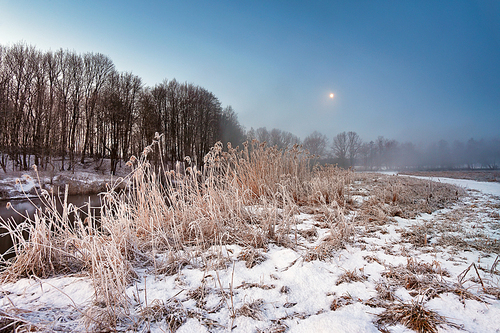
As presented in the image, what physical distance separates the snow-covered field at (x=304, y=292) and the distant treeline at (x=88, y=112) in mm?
16633

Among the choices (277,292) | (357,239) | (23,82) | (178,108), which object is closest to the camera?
(277,292)

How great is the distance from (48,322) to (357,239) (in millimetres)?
2427

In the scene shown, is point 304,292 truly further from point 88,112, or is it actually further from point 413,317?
point 88,112

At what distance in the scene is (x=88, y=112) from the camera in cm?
1914

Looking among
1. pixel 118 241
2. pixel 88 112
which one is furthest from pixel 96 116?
pixel 118 241

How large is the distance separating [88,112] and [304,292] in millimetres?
23842

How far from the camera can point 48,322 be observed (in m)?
1.04

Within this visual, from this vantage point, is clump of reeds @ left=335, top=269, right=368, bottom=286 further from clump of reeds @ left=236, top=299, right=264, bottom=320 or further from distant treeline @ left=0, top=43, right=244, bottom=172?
distant treeline @ left=0, top=43, right=244, bottom=172

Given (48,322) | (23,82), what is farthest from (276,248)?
(23,82)

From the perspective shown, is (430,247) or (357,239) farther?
(357,239)

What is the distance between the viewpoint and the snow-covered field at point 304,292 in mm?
1084

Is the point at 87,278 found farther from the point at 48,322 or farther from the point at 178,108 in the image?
the point at 178,108

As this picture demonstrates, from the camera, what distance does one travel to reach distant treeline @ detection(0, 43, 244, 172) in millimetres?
14539

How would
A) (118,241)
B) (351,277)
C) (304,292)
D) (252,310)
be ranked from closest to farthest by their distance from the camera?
1. (252,310)
2. (304,292)
3. (351,277)
4. (118,241)
